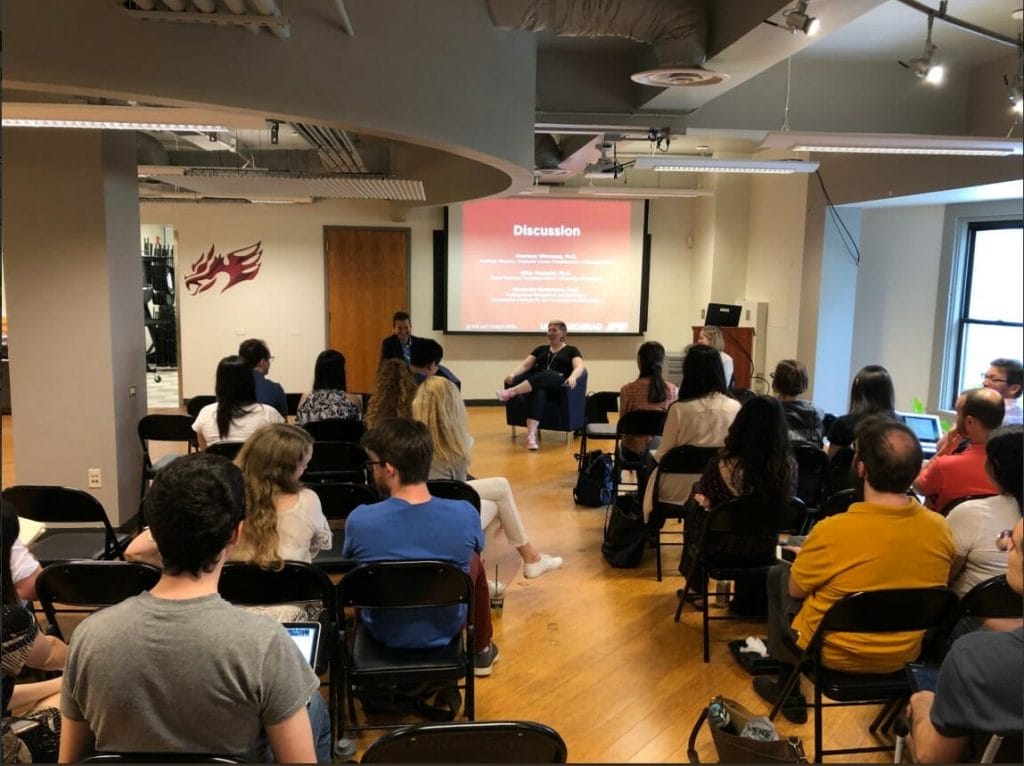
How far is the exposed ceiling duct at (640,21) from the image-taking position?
3436 millimetres

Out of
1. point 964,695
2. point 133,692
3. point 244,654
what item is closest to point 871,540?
point 964,695

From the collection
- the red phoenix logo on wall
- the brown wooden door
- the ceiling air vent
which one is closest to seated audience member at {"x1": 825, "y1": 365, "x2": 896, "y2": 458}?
the ceiling air vent

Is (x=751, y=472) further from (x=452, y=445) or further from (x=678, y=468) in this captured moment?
(x=452, y=445)

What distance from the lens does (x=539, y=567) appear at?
3902mm

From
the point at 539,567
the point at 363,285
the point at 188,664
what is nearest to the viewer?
the point at 188,664

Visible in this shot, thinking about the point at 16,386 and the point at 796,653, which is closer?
the point at 796,653

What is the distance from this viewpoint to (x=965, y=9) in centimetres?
389

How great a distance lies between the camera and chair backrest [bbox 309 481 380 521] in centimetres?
328

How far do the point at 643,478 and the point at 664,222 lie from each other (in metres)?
5.99

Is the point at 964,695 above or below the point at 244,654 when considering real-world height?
below

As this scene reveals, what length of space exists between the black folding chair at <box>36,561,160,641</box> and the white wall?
6109mm

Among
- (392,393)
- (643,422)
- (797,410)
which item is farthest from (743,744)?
(643,422)

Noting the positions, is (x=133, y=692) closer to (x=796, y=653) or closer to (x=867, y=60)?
(x=796, y=653)

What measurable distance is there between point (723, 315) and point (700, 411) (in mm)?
4996
